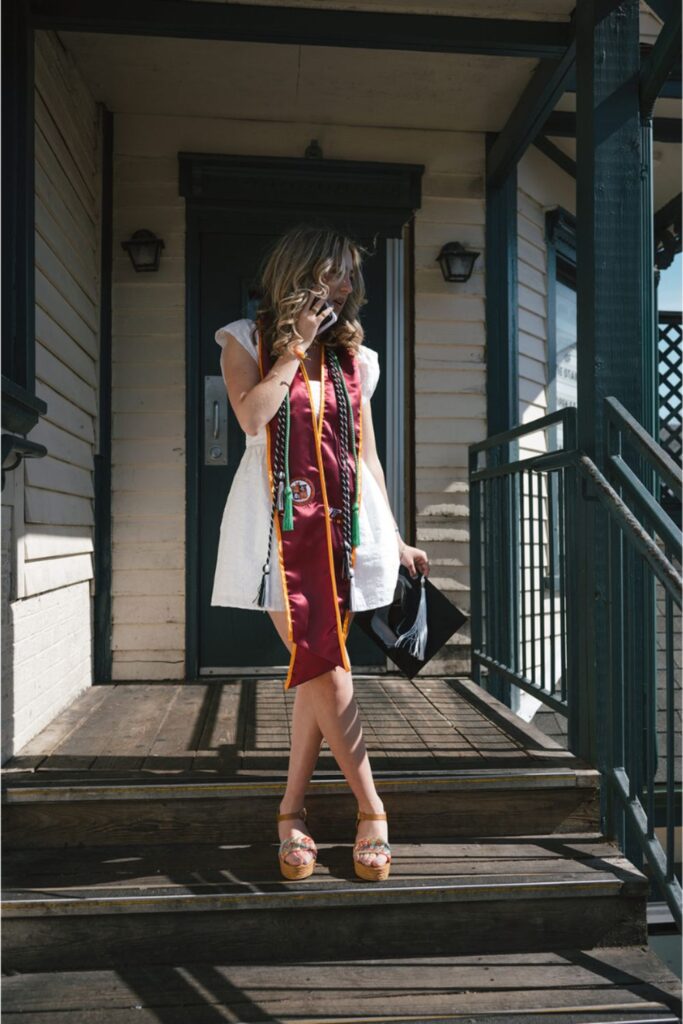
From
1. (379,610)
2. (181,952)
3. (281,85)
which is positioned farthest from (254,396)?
(281,85)

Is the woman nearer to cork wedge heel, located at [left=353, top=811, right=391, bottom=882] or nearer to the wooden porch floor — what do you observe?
cork wedge heel, located at [left=353, top=811, right=391, bottom=882]

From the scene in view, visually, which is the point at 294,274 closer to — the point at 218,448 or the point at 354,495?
the point at 354,495

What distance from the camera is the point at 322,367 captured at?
2234 mm

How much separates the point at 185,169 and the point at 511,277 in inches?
64.1

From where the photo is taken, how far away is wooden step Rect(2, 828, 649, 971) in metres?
2.08

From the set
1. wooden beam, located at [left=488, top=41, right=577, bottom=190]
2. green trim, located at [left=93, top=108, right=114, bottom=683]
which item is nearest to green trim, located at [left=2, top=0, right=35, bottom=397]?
green trim, located at [left=93, top=108, right=114, bottom=683]

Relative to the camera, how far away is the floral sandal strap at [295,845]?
2.20 meters

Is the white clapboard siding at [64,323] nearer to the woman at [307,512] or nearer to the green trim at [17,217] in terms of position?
the green trim at [17,217]

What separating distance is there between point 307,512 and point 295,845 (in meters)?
0.86

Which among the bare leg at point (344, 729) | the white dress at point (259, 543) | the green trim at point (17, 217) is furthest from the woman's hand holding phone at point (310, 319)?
the green trim at point (17, 217)

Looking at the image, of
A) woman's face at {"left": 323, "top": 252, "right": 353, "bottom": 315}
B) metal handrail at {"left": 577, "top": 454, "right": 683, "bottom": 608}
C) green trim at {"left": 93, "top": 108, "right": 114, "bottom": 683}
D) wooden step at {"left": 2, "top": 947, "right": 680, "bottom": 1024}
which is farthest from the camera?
green trim at {"left": 93, "top": 108, "right": 114, "bottom": 683}

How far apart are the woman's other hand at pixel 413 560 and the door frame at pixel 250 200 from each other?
169cm

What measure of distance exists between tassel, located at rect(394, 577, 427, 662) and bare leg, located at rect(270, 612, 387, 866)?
0.24m

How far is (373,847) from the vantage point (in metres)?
2.18
